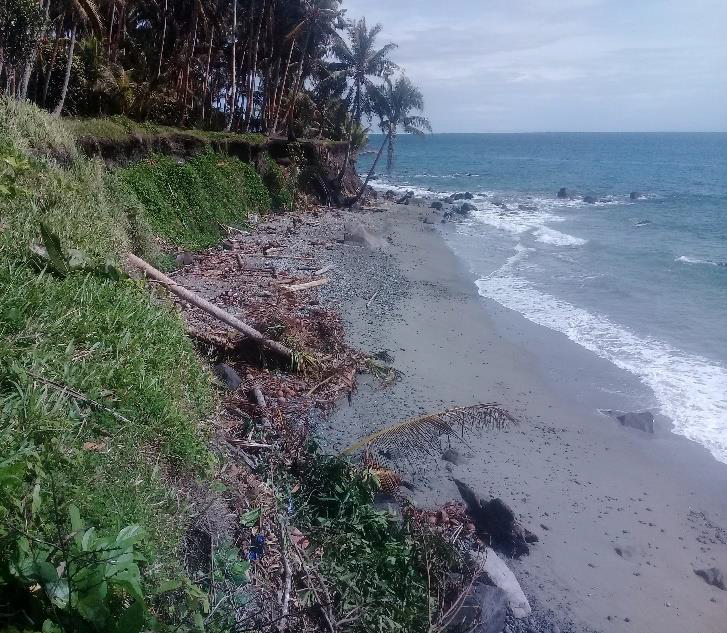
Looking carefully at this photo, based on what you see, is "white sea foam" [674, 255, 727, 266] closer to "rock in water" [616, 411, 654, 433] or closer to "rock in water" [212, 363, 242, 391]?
"rock in water" [616, 411, 654, 433]

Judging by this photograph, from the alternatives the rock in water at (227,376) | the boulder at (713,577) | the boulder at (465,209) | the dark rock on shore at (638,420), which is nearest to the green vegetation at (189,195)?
the rock in water at (227,376)

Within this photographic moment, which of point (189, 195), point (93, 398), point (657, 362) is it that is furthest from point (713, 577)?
point (189, 195)

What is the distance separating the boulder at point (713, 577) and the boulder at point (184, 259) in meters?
11.8

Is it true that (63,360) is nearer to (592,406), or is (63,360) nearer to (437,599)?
(437,599)

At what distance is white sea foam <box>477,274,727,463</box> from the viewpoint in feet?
36.1

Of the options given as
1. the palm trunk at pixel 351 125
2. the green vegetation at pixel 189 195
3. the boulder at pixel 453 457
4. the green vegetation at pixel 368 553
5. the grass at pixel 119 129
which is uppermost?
the palm trunk at pixel 351 125

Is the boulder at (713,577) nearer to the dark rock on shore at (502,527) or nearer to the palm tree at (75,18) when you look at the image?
the dark rock on shore at (502,527)

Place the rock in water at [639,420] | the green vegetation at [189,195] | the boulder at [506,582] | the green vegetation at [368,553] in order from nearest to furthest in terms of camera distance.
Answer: the green vegetation at [368,553], the boulder at [506,582], the rock in water at [639,420], the green vegetation at [189,195]

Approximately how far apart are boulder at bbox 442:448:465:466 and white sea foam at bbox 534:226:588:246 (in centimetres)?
2119

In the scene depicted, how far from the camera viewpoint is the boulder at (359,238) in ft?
70.5

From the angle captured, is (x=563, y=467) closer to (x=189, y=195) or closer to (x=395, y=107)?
(x=189, y=195)

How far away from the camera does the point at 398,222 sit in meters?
29.8

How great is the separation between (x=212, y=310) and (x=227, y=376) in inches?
54.3

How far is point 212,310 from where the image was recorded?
941 centimetres
